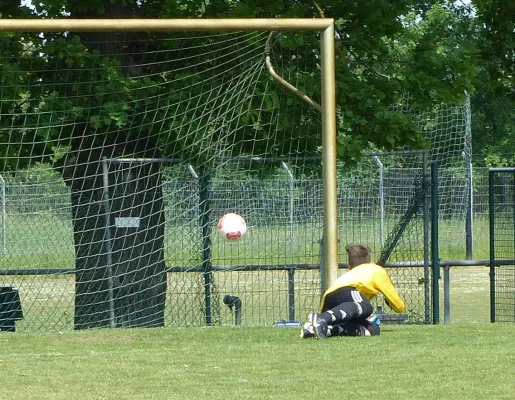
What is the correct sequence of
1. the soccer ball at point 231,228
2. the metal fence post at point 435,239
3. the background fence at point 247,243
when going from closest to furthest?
the soccer ball at point 231,228, the metal fence post at point 435,239, the background fence at point 247,243

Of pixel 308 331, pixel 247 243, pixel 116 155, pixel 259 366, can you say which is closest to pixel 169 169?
pixel 116 155

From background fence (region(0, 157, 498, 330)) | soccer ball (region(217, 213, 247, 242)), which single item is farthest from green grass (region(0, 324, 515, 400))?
background fence (region(0, 157, 498, 330))

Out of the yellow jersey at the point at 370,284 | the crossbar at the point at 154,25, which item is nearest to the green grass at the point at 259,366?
the yellow jersey at the point at 370,284

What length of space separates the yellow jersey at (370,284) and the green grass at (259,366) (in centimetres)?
32

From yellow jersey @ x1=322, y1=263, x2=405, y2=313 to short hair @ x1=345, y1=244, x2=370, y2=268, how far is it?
134 millimetres

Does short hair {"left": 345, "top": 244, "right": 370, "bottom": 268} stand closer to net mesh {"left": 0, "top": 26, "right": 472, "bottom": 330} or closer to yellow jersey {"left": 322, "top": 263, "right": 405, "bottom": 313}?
yellow jersey {"left": 322, "top": 263, "right": 405, "bottom": 313}

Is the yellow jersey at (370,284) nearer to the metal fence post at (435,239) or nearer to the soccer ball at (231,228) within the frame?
the soccer ball at (231,228)

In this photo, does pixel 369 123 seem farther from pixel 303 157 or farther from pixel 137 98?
pixel 137 98

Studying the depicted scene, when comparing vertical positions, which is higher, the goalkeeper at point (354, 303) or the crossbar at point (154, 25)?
the crossbar at point (154, 25)

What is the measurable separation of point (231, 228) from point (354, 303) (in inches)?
115

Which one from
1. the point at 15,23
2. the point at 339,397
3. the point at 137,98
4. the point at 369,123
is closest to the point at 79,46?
the point at 137,98

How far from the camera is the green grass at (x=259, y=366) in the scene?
7.41 meters

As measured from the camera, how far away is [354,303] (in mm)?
10188

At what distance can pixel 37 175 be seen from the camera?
1603 centimetres
